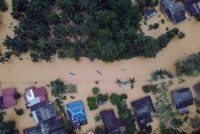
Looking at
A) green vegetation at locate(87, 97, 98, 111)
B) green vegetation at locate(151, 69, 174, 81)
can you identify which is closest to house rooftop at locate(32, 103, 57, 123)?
green vegetation at locate(87, 97, 98, 111)

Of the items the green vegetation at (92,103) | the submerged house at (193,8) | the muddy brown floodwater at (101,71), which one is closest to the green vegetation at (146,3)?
the muddy brown floodwater at (101,71)

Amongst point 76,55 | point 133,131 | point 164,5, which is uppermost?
point 164,5

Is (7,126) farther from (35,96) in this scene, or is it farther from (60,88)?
(60,88)

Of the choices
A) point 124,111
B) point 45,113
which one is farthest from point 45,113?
point 124,111

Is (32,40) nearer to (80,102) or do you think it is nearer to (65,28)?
(65,28)

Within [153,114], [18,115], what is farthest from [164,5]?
[18,115]

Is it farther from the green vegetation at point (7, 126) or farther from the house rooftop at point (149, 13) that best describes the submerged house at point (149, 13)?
the green vegetation at point (7, 126)

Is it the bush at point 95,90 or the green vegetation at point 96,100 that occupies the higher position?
the bush at point 95,90
